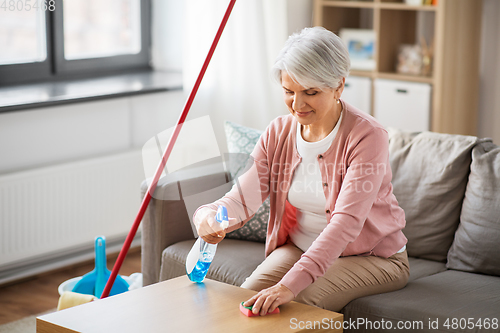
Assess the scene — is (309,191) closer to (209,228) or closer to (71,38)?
(209,228)

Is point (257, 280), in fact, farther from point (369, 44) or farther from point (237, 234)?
point (369, 44)

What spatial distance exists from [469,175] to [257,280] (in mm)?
793

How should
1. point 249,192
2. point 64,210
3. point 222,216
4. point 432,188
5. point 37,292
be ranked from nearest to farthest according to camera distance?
point 222,216 < point 249,192 < point 432,188 < point 37,292 < point 64,210

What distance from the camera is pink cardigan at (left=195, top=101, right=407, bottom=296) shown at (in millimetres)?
1575

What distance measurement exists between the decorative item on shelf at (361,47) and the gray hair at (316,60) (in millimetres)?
2074

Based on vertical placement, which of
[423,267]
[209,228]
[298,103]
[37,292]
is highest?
[298,103]

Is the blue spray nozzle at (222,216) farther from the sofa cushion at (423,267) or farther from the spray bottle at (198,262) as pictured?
the sofa cushion at (423,267)

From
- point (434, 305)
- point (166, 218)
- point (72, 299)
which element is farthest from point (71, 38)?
point (434, 305)

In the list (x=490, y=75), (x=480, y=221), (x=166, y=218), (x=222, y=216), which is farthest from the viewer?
(x=490, y=75)

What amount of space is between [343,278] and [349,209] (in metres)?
0.22

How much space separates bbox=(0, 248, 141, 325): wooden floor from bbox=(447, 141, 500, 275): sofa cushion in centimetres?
155

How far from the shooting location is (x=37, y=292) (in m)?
2.72

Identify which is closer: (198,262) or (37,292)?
(198,262)

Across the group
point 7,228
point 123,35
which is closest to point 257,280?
point 7,228
